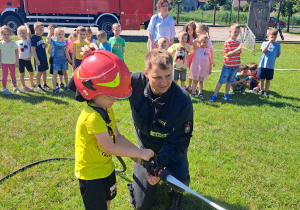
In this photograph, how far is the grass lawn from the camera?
353 cm

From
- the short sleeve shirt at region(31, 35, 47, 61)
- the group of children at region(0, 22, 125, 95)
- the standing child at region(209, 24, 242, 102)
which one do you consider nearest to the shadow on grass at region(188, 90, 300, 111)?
the standing child at region(209, 24, 242, 102)

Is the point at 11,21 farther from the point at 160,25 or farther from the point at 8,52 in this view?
the point at 160,25

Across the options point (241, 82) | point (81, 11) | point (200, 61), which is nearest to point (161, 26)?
point (200, 61)

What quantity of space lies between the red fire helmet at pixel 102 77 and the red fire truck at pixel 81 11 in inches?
676

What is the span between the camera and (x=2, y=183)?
3.66 meters

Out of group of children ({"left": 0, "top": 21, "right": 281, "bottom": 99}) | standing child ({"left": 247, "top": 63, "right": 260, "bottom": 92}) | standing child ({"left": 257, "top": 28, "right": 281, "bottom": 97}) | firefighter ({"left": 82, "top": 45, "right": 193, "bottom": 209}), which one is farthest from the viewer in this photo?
standing child ({"left": 247, "top": 63, "right": 260, "bottom": 92})

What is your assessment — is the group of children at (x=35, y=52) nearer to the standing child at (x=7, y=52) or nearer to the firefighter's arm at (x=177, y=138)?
the standing child at (x=7, y=52)

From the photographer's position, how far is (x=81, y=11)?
1848 cm

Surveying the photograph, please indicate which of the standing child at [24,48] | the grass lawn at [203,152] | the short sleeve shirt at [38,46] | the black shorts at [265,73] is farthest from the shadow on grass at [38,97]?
the black shorts at [265,73]

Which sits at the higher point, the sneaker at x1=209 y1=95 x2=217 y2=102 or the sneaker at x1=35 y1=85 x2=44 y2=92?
the sneaker at x1=35 y1=85 x2=44 y2=92

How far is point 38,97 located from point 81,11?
13279mm

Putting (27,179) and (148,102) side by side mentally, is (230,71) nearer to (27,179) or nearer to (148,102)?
(148,102)

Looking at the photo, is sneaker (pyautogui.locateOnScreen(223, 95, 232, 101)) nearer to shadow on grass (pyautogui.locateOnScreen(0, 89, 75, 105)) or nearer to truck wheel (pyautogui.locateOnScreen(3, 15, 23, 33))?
shadow on grass (pyautogui.locateOnScreen(0, 89, 75, 105))

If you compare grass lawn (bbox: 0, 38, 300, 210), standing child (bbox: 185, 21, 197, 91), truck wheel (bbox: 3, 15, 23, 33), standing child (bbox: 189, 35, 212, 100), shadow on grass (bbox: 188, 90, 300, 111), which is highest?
truck wheel (bbox: 3, 15, 23, 33)
